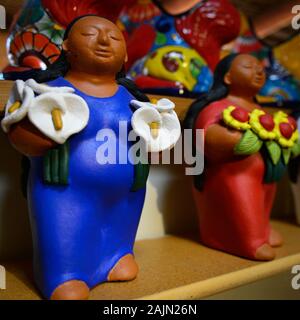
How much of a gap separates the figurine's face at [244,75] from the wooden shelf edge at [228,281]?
0.36 meters

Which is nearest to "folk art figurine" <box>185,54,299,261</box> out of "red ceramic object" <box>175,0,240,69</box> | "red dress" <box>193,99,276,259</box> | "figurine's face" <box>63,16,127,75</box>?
"red dress" <box>193,99,276,259</box>

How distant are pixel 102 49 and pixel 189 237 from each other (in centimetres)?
52

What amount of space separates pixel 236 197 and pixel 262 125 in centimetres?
15

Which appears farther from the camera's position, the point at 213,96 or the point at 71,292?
the point at 213,96

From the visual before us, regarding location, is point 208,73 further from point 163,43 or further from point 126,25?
point 126,25

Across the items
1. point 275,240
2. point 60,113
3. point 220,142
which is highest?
point 60,113

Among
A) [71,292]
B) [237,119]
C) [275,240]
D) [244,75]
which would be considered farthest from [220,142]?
[71,292]

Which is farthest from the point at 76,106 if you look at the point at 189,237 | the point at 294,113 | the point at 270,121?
the point at 294,113

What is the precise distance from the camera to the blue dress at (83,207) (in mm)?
535

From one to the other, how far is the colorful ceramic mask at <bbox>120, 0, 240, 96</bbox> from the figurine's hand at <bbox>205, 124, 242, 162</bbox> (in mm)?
149

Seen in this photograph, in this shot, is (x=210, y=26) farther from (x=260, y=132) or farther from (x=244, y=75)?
(x=260, y=132)

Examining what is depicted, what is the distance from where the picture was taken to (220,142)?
2.28 feet

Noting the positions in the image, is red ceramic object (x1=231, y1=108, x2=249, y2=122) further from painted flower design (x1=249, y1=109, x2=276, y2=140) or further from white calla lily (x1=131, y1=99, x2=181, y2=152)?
white calla lily (x1=131, y1=99, x2=181, y2=152)

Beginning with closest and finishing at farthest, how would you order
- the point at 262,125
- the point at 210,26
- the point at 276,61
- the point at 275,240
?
the point at 262,125 → the point at 275,240 → the point at 210,26 → the point at 276,61
